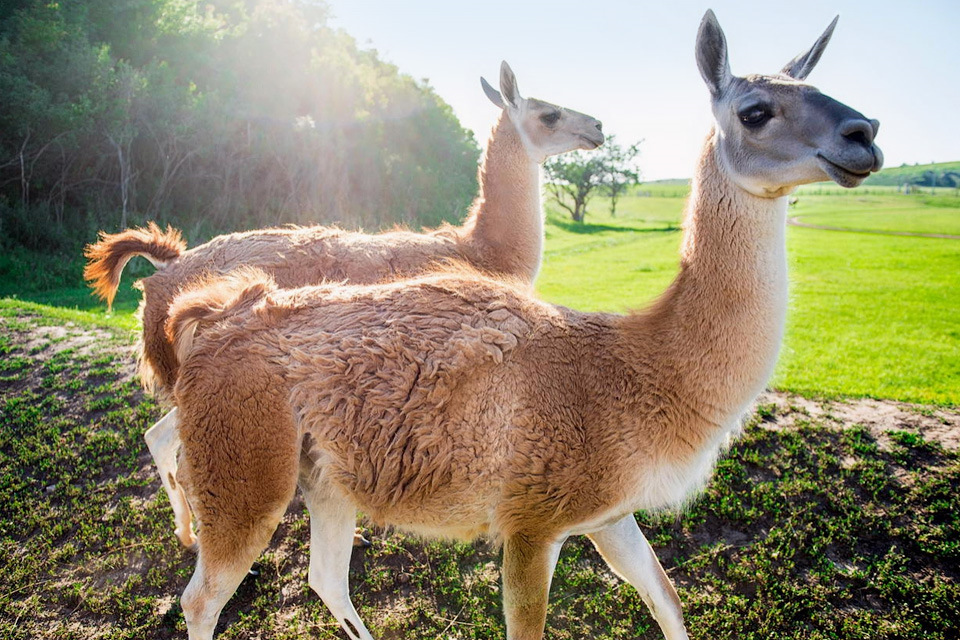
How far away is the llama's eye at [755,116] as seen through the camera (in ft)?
8.64

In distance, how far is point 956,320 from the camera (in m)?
13.6

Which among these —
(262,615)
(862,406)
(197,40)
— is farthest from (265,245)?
(197,40)

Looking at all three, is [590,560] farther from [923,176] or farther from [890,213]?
[923,176]

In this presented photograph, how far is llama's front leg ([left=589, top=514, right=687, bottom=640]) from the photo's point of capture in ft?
10.2

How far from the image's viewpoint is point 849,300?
15.9 m

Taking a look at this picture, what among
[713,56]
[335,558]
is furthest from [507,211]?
[335,558]

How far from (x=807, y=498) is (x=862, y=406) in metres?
2.36

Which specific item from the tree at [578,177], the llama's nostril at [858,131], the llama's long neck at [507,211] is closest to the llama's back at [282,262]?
the llama's long neck at [507,211]

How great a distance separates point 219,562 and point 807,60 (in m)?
3.89

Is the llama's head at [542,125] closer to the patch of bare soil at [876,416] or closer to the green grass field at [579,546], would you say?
the green grass field at [579,546]

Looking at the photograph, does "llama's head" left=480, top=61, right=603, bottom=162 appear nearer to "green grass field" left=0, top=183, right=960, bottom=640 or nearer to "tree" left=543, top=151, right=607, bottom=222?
"green grass field" left=0, top=183, right=960, bottom=640

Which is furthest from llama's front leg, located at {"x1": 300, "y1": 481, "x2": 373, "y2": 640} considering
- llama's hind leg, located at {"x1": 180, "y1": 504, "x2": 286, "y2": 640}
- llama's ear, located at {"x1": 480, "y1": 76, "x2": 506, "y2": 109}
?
llama's ear, located at {"x1": 480, "y1": 76, "x2": 506, "y2": 109}

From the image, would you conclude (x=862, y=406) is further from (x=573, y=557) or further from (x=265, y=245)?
(x=265, y=245)

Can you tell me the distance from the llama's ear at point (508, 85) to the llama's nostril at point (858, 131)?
4171 millimetres
